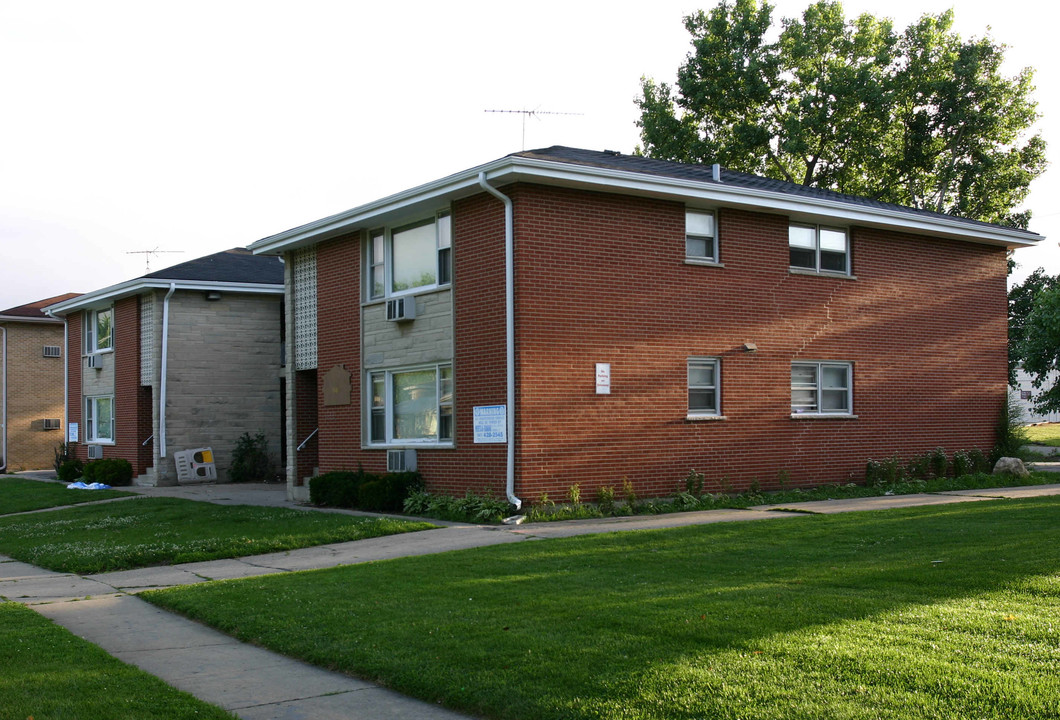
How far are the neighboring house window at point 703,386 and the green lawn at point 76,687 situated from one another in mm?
11864

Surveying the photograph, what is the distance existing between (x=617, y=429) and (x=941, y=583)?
8.75 meters

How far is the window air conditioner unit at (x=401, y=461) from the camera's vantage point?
1761 cm

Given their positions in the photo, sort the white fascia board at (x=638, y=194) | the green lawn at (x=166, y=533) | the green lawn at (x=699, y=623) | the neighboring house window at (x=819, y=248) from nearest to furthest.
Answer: the green lawn at (x=699, y=623) < the green lawn at (x=166, y=533) < the white fascia board at (x=638, y=194) < the neighboring house window at (x=819, y=248)

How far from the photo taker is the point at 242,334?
27.2 meters

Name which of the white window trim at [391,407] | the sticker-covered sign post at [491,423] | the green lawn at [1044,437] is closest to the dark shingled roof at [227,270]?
the white window trim at [391,407]

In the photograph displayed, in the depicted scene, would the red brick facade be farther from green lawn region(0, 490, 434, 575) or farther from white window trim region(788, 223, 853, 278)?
green lawn region(0, 490, 434, 575)

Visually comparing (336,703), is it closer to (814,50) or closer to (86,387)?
(86,387)

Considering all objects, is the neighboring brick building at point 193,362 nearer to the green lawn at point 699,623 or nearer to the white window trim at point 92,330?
the white window trim at point 92,330

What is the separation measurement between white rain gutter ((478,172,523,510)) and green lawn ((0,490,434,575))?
1684 mm

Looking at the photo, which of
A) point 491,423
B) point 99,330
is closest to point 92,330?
point 99,330

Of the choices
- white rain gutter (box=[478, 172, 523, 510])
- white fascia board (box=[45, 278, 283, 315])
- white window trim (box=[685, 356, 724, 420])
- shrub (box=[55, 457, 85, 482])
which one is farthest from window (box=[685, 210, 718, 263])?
shrub (box=[55, 457, 85, 482])

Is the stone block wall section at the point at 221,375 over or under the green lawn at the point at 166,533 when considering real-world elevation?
over

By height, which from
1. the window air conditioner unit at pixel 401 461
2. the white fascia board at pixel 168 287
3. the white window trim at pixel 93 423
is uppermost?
the white fascia board at pixel 168 287

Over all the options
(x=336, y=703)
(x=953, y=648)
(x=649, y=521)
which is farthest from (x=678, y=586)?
(x=649, y=521)
